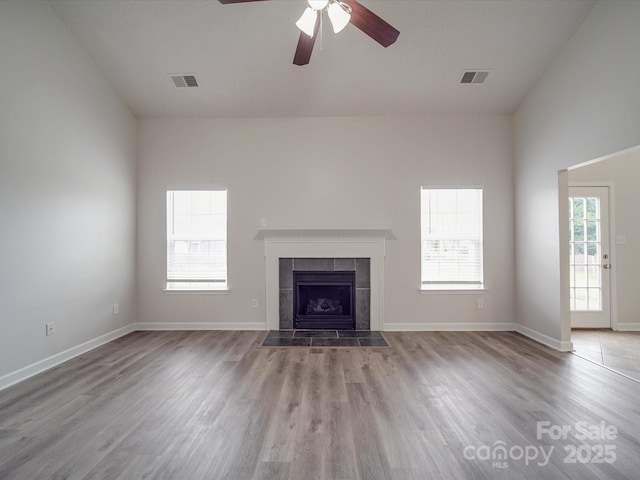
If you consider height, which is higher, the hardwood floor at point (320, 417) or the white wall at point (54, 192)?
the white wall at point (54, 192)

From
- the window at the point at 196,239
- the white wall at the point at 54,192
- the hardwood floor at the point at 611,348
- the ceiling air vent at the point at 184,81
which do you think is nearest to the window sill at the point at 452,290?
the hardwood floor at the point at 611,348

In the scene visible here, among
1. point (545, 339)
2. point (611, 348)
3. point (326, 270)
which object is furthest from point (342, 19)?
point (611, 348)

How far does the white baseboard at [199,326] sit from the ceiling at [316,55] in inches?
117

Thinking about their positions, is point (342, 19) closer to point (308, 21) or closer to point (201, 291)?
point (308, 21)

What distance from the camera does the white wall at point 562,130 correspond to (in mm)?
2975

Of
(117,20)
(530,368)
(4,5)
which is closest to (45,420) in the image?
(4,5)

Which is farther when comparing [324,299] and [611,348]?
[324,299]

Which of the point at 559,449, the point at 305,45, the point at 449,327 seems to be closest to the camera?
the point at 559,449

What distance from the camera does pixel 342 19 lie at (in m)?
2.19

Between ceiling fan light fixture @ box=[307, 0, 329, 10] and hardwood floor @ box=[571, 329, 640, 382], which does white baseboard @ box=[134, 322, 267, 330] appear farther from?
hardwood floor @ box=[571, 329, 640, 382]

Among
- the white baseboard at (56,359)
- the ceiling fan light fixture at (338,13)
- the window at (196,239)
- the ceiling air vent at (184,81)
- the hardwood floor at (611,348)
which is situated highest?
the ceiling air vent at (184,81)

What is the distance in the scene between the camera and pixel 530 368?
126 inches

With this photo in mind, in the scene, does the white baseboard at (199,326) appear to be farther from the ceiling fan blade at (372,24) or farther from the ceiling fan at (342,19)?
the ceiling fan blade at (372,24)

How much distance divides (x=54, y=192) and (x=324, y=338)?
3406 mm
